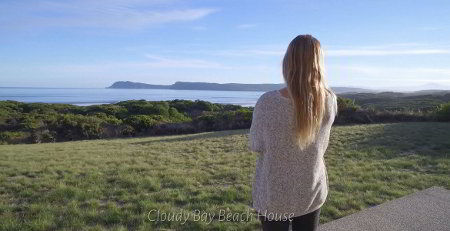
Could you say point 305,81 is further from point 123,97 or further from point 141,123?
point 123,97

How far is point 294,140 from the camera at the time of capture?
77.4 inches

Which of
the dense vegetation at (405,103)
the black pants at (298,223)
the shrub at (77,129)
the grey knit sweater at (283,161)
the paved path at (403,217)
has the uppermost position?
the grey knit sweater at (283,161)

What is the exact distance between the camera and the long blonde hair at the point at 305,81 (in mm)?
1870

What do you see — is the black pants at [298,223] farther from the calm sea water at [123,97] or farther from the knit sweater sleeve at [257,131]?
the calm sea water at [123,97]

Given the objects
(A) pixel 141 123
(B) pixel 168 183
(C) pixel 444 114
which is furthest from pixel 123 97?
(B) pixel 168 183

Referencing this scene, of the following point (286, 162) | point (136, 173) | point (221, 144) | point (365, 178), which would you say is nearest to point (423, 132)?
point (221, 144)

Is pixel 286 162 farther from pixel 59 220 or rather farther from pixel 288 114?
pixel 59 220

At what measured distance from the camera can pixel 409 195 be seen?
16.4 ft

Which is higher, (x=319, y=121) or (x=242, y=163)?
(x=319, y=121)

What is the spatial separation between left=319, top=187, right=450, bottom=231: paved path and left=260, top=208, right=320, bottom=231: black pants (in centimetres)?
172

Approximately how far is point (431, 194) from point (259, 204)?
3851 millimetres

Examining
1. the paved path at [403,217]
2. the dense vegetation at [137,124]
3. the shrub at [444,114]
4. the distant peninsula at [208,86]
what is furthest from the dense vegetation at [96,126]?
the distant peninsula at [208,86]

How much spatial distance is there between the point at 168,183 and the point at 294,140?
14.2 feet

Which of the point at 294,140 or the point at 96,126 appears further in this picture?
the point at 96,126
